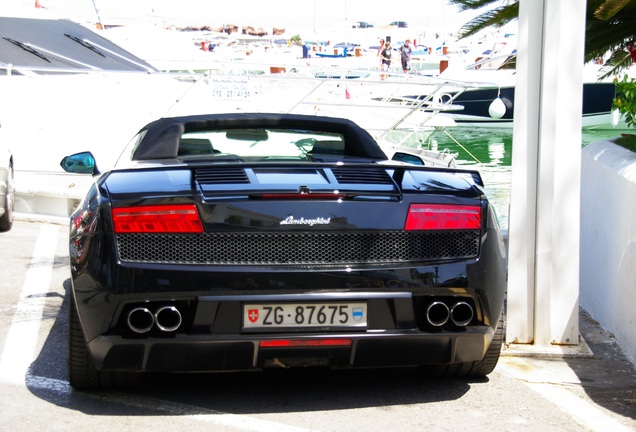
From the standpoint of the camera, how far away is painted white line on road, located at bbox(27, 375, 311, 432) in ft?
14.3

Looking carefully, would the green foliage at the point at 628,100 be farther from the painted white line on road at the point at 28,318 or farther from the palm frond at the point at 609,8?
the painted white line on road at the point at 28,318

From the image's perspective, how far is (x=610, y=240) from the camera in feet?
21.0

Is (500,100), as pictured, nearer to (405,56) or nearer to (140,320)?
(405,56)

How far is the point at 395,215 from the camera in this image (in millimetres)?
4473

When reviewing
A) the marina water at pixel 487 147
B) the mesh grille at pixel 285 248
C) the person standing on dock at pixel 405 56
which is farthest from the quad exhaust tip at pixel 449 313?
the person standing on dock at pixel 405 56

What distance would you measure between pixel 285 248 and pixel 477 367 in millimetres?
1307

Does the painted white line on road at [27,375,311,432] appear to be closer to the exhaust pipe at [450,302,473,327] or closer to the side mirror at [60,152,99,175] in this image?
the exhaust pipe at [450,302,473,327]

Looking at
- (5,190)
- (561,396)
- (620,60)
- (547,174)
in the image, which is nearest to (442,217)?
(561,396)

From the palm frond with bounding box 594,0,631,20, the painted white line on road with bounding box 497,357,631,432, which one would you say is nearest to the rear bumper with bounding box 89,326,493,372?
the painted white line on road with bounding box 497,357,631,432

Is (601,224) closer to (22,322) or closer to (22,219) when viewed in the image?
(22,322)

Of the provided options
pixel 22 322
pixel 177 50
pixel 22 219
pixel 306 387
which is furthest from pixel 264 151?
pixel 177 50

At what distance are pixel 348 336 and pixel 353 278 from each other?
0.81 ft

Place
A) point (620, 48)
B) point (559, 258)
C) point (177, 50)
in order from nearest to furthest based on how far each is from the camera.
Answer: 1. point (559, 258)
2. point (620, 48)
3. point (177, 50)

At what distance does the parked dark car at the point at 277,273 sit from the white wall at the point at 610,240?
1.53 meters
